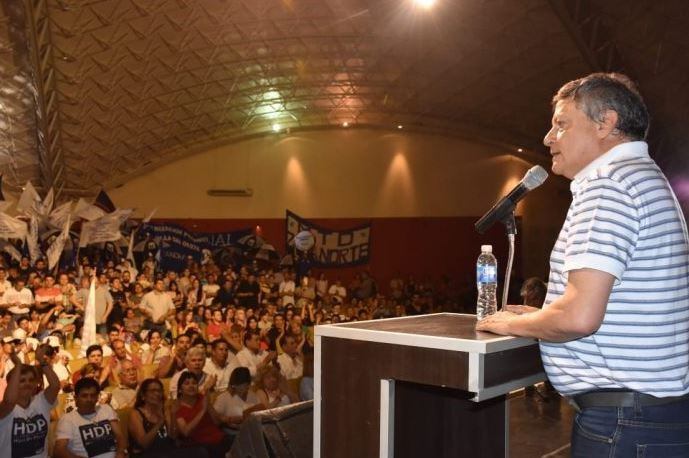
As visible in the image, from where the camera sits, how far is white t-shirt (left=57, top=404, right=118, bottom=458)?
16.5ft

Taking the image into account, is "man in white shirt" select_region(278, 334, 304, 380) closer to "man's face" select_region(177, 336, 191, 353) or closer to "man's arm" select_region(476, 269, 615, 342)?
"man's face" select_region(177, 336, 191, 353)

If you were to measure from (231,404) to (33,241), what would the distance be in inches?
291

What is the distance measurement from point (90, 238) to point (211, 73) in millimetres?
7044

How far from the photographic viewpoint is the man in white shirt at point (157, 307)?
10.4m

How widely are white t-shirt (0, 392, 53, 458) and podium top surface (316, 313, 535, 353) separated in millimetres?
3786

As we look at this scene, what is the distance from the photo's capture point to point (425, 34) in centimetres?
1612

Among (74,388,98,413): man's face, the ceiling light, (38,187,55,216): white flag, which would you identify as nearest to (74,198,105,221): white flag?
(38,187,55,216): white flag

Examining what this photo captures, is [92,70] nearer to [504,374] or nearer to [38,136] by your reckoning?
[38,136]

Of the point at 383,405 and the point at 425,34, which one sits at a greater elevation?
the point at 425,34

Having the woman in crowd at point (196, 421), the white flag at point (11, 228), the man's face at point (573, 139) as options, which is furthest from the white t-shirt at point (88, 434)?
the white flag at point (11, 228)

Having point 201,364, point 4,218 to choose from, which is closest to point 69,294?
point 4,218

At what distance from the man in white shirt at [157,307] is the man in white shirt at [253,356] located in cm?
290

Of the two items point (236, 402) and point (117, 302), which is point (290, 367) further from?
point (117, 302)

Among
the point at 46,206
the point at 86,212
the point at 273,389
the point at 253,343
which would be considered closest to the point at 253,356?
the point at 253,343
